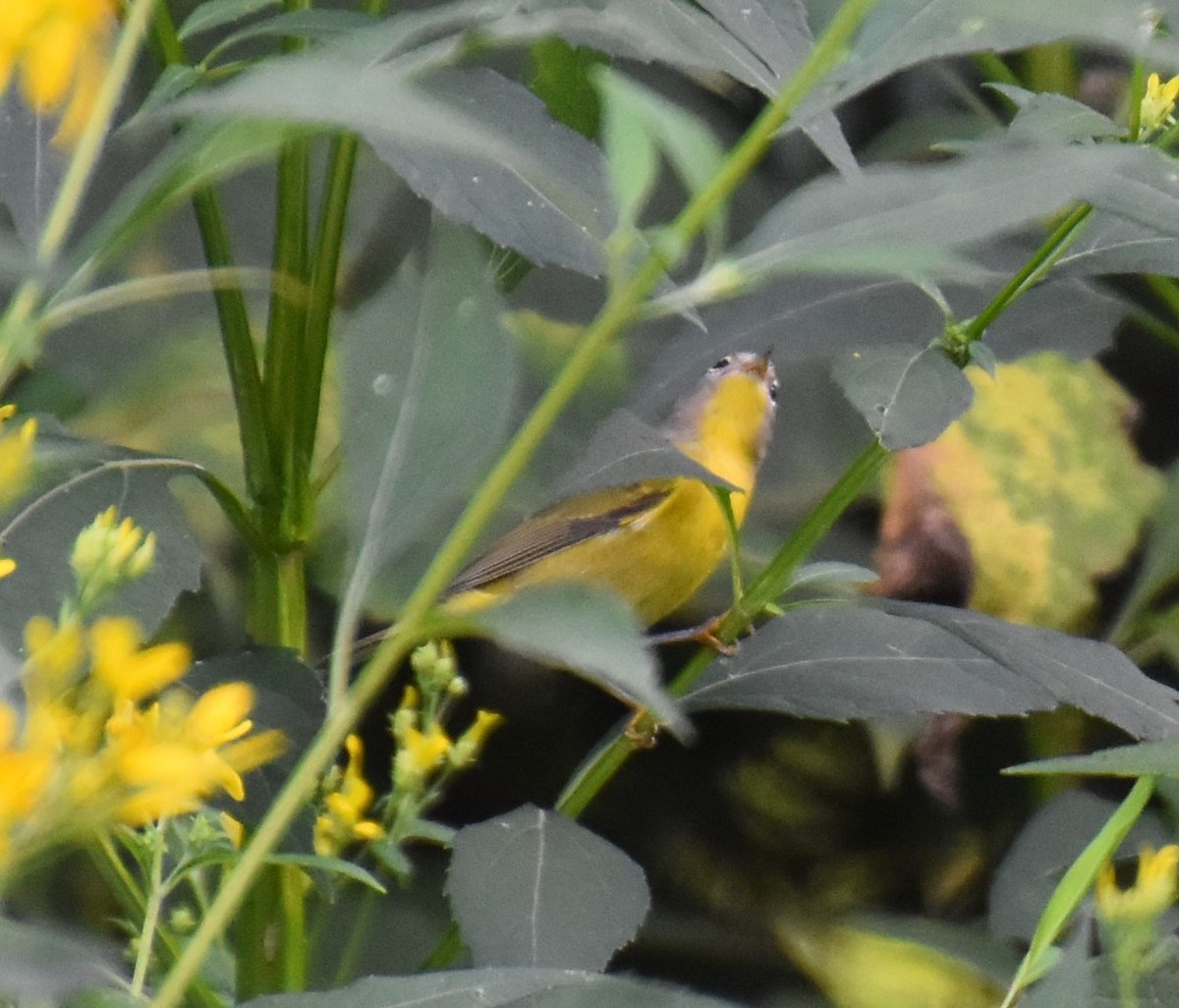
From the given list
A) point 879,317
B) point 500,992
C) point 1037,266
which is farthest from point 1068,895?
point 879,317

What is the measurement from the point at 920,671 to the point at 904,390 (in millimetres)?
166

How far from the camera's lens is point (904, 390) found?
2.52 ft

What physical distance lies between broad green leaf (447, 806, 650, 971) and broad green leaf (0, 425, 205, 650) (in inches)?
7.3

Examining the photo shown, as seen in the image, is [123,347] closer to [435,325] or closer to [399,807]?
[399,807]

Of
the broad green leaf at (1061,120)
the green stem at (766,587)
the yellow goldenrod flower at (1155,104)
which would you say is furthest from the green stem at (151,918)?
the yellow goldenrod flower at (1155,104)

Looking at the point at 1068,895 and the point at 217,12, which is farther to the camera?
the point at 217,12

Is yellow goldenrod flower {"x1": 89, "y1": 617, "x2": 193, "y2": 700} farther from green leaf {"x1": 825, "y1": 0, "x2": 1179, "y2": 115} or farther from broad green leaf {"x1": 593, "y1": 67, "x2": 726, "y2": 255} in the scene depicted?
green leaf {"x1": 825, "y1": 0, "x2": 1179, "y2": 115}

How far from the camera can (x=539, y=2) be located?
27.0 inches

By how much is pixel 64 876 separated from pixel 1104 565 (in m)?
1.00

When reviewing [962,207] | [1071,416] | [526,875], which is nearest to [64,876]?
[526,875]

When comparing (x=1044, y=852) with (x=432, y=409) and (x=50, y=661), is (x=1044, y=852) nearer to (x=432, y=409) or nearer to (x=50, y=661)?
(x=432, y=409)

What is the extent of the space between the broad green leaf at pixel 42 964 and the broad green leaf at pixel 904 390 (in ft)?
1.51

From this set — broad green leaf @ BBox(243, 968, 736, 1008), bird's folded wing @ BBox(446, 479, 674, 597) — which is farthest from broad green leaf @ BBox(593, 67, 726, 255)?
bird's folded wing @ BBox(446, 479, 674, 597)

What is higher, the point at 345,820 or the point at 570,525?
the point at 345,820
